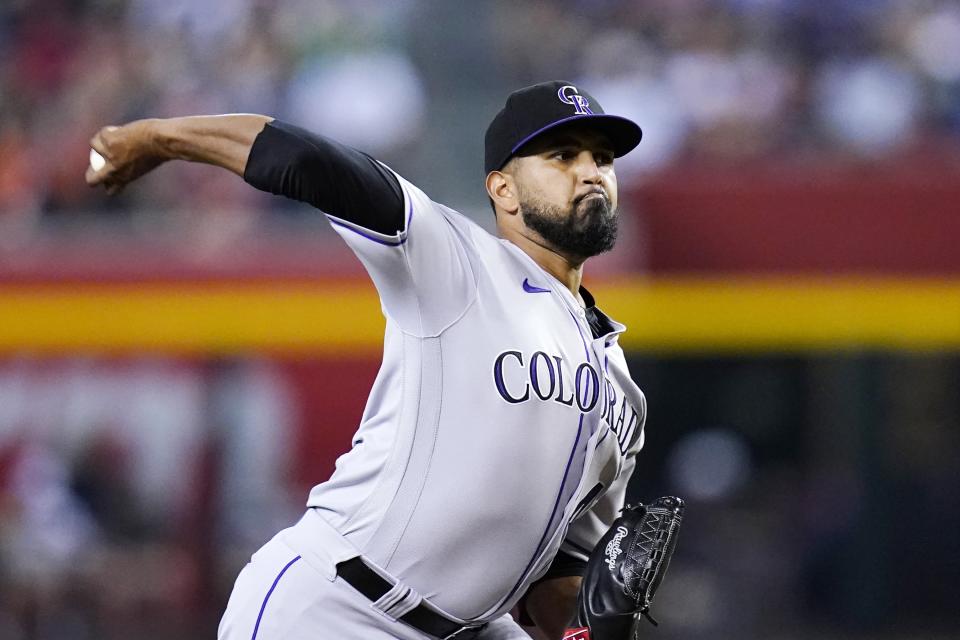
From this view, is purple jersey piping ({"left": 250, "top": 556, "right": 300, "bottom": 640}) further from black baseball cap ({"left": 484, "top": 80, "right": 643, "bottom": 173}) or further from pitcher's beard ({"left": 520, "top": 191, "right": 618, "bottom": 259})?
black baseball cap ({"left": 484, "top": 80, "right": 643, "bottom": 173})

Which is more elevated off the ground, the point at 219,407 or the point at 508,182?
the point at 508,182

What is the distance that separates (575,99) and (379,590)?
122 cm

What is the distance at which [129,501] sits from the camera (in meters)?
8.62

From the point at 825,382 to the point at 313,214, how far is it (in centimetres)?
347

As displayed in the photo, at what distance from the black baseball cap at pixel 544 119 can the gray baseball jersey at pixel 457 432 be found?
31 centimetres

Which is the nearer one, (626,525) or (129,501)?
(626,525)

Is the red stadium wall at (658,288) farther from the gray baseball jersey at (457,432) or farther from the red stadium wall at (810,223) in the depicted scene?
the gray baseball jersey at (457,432)

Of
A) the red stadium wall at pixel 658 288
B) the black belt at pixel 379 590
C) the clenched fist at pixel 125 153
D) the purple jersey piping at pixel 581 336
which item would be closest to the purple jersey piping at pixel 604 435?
the purple jersey piping at pixel 581 336

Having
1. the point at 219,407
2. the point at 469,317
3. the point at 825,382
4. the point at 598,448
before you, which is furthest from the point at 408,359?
the point at 825,382

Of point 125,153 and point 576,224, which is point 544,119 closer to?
point 576,224

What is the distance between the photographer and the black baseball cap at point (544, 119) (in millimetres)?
3305

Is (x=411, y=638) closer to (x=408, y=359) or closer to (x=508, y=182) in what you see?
(x=408, y=359)

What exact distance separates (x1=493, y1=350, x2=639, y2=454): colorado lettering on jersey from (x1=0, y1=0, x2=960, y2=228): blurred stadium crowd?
5.56 meters

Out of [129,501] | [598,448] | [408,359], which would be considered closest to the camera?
[408,359]
